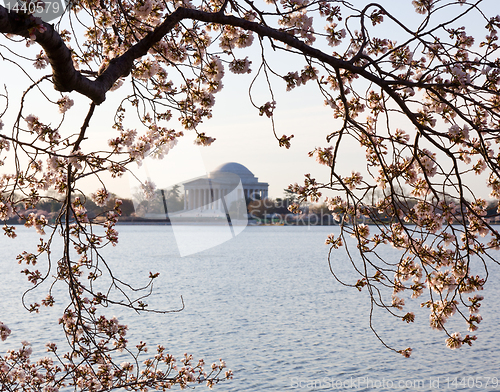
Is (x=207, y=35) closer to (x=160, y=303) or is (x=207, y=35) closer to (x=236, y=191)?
(x=160, y=303)

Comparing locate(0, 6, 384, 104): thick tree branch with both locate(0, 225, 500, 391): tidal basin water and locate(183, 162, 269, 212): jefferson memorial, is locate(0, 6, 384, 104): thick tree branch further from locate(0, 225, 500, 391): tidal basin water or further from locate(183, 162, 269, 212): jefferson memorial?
locate(183, 162, 269, 212): jefferson memorial

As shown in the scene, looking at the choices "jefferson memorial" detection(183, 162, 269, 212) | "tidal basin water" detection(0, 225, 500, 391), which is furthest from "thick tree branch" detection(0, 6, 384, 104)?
"jefferson memorial" detection(183, 162, 269, 212)

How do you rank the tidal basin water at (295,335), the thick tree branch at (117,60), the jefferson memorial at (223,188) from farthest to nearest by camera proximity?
the jefferson memorial at (223,188)
the tidal basin water at (295,335)
the thick tree branch at (117,60)

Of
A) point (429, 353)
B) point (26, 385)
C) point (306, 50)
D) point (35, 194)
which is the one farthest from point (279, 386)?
point (306, 50)

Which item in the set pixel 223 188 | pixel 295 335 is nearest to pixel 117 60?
pixel 295 335

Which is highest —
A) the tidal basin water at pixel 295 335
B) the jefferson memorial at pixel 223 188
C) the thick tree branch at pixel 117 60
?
the jefferson memorial at pixel 223 188

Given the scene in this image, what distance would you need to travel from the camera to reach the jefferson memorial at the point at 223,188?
257ft

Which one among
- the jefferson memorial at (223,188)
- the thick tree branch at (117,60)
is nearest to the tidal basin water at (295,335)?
the thick tree branch at (117,60)

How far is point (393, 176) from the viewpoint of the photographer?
11.7 ft

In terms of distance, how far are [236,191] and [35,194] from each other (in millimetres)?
74639

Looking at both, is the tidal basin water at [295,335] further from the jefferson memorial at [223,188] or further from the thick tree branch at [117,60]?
the jefferson memorial at [223,188]

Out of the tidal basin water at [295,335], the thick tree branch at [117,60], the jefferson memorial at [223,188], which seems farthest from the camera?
the jefferson memorial at [223,188]

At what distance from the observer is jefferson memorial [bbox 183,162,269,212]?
78.4 m

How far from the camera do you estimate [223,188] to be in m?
78.4
